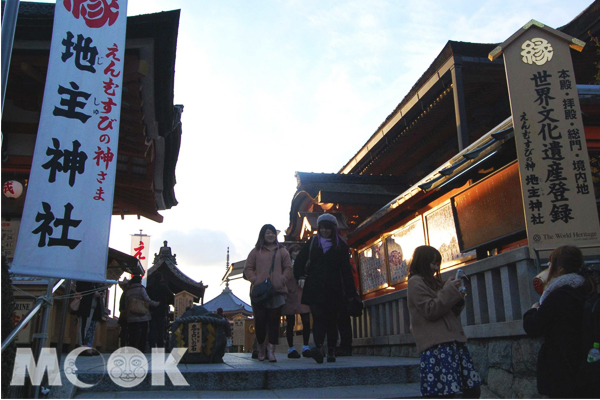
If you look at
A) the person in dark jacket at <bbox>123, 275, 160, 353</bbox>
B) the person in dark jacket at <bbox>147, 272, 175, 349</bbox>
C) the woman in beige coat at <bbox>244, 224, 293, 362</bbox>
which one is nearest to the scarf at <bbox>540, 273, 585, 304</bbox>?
the woman in beige coat at <bbox>244, 224, 293, 362</bbox>

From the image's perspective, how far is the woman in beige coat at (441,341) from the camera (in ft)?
11.6

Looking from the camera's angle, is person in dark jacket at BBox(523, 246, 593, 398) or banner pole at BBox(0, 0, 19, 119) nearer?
person in dark jacket at BBox(523, 246, 593, 398)

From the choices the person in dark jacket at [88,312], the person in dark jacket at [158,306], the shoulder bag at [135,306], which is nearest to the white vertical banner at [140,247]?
the person in dark jacket at [158,306]

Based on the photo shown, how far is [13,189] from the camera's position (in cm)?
955

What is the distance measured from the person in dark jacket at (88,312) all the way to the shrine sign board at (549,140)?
25.7 feet

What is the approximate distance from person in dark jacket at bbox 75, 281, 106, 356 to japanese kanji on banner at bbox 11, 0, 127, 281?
5259mm

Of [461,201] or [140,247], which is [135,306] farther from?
[140,247]

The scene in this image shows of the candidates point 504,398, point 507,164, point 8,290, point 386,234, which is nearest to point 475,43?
point 507,164

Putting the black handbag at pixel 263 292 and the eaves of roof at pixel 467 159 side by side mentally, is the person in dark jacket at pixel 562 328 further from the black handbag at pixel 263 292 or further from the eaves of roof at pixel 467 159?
the black handbag at pixel 263 292

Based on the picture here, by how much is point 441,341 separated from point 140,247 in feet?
70.1

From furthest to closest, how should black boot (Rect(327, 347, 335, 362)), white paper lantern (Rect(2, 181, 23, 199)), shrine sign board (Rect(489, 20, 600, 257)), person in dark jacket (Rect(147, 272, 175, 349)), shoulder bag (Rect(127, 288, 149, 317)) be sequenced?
person in dark jacket (Rect(147, 272, 175, 349))
shoulder bag (Rect(127, 288, 149, 317))
white paper lantern (Rect(2, 181, 23, 199))
black boot (Rect(327, 347, 335, 362))
shrine sign board (Rect(489, 20, 600, 257))

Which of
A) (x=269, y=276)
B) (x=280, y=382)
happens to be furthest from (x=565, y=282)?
(x=269, y=276)

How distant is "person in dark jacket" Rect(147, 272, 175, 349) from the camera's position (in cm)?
1124

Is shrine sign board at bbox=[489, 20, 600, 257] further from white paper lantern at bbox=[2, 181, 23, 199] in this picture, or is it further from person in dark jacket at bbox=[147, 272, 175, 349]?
white paper lantern at bbox=[2, 181, 23, 199]
